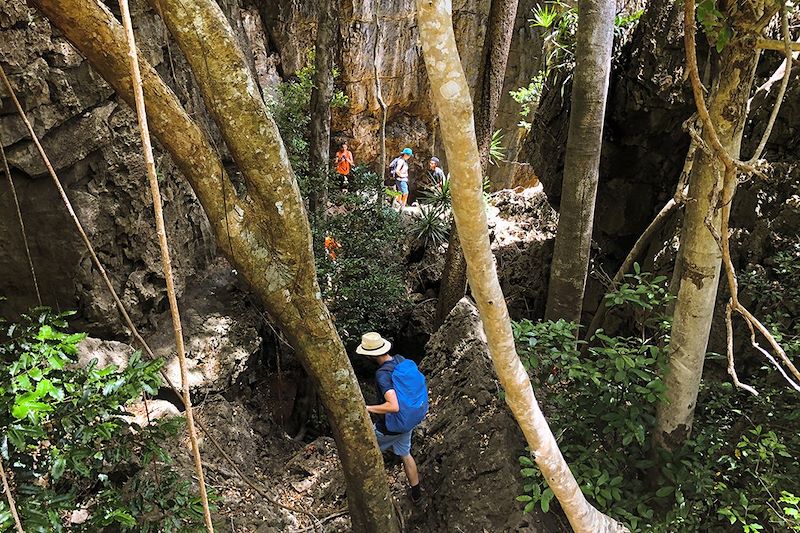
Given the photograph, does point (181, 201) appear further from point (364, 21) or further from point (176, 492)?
point (364, 21)

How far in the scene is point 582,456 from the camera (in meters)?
3.05

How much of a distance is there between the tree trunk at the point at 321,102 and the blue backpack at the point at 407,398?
3.26 metres

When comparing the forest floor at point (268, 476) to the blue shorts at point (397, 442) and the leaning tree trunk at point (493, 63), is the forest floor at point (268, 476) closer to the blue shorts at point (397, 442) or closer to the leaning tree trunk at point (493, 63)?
the blue shorts at point (397, 442)

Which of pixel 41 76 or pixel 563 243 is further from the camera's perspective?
pixel 563 243

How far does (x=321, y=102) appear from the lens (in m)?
6.63

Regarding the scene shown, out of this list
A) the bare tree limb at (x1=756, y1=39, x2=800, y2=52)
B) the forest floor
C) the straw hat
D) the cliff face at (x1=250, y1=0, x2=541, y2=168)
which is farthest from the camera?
the cliff face at (x1=250, y1=0, x2=541, y2=168)

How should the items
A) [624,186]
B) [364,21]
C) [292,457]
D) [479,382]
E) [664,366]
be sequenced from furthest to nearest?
[364,21] < [624,186] < [292,457] < [479,382] < [664,366]

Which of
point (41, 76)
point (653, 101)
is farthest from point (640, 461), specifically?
point (41, 76)

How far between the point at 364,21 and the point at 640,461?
1186 cm

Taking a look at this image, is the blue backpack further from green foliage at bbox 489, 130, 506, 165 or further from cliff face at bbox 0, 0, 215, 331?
green foliage at bbox 489, 130, 506, 165

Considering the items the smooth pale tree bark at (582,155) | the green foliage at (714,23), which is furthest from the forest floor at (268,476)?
the green foliage at (714,23)

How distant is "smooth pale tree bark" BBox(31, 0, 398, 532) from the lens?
7.82 ft

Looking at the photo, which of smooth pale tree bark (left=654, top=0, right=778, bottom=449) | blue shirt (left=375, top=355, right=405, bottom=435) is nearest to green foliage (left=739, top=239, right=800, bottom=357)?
smooth pale tree bark (left=654, top=0, right=778, bottom=449)

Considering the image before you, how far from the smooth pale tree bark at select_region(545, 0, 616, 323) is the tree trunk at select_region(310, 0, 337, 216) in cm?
327
